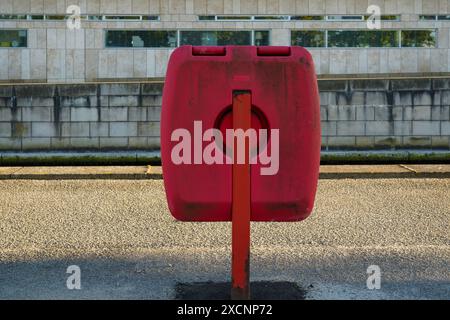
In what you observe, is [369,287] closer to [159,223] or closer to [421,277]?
[421,277]

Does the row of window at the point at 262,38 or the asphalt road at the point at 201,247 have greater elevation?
the row of window at the point at 262,38

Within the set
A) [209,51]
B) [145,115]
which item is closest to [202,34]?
[145,115]

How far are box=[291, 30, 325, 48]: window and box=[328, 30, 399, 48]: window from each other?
0.93 feet

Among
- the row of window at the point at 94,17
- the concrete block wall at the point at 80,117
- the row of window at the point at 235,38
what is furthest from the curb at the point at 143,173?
the row of window at the point at 94,17

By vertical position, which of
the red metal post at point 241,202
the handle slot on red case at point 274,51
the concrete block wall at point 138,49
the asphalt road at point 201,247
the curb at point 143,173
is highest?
the concrete block wall at point 138,49

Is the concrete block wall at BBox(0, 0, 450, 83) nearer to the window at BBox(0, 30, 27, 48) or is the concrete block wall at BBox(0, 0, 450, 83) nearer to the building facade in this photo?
the building facade

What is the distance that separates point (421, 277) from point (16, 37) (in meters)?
18.1

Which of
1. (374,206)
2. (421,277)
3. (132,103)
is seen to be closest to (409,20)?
(132,103)

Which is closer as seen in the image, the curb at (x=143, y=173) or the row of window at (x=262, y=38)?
the curb at (x=143, y=173)

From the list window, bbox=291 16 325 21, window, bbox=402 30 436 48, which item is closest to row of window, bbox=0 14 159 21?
window, bbox=291 16 325 21

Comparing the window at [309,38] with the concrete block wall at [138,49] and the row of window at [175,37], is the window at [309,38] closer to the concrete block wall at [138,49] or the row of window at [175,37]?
the concrete block wall at [138,49]

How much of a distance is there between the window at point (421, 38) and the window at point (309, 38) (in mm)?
2761

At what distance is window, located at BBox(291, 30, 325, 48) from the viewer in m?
19.9

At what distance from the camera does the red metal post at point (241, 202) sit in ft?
9.82
